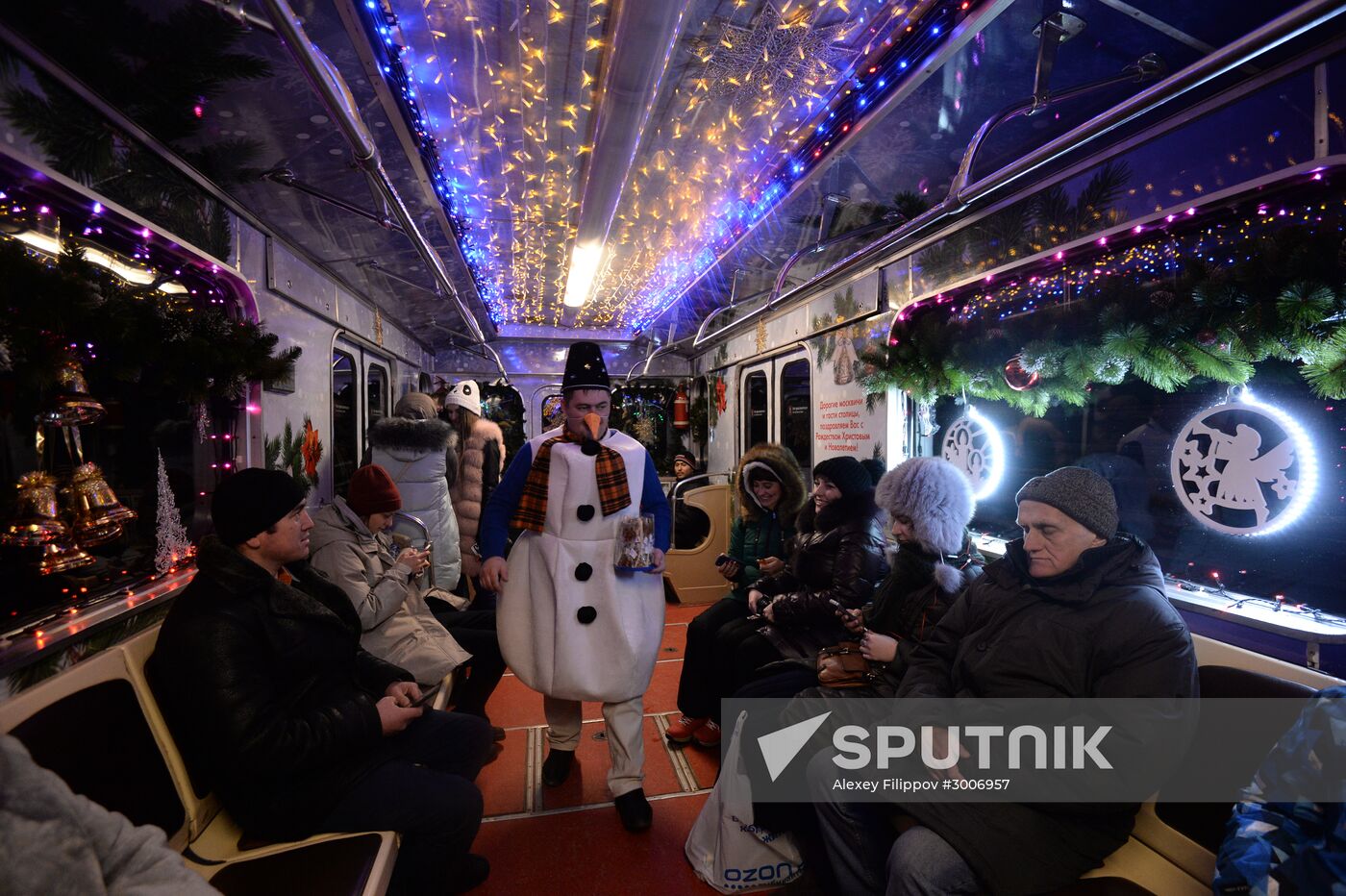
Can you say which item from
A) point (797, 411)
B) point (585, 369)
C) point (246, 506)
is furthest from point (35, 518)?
point (797, 411)

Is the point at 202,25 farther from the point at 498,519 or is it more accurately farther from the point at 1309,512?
the point at 1309,512

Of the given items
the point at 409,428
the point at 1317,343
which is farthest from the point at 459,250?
the point at 1317,343

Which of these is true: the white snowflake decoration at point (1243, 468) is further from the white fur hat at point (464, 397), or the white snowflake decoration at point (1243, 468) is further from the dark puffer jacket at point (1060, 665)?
the white fur hat at point (464, 397)

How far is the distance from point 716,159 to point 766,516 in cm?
204

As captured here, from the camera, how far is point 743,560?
3924 millimetres

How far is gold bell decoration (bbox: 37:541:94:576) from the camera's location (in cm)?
172

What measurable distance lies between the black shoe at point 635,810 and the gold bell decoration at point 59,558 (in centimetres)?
203

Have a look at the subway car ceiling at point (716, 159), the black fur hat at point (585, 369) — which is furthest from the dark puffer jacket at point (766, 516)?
the black fur hat at point (585, 369)

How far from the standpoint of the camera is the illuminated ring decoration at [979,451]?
346 cm

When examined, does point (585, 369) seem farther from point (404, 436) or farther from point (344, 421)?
point (344, 421)

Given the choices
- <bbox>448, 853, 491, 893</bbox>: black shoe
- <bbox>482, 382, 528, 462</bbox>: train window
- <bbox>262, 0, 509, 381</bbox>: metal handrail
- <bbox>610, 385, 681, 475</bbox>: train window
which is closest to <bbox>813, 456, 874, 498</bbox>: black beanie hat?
<bbox>448, 853, 491, 893</bbox>: black shoe

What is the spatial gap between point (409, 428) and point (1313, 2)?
13.1 feet

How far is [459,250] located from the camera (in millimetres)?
4344
